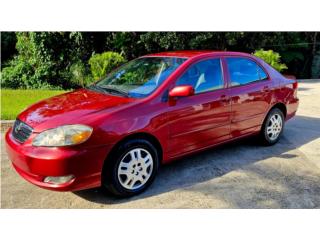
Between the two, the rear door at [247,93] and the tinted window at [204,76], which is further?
the rear door at [247,93]

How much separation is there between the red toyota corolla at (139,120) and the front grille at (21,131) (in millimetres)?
15

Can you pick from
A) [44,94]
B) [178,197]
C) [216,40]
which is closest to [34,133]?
[178,197]

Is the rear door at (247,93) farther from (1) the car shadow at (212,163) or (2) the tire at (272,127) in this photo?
(1) the car shadow at (212,163)

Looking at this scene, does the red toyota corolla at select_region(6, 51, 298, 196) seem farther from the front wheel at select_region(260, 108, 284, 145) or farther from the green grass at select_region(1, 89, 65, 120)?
the green grass at select_region(1, 89, 65, 120)

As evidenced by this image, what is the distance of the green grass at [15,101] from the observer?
21.5 ft

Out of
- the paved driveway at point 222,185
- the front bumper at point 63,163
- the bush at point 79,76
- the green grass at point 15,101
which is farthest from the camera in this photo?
the bush at point 79,76

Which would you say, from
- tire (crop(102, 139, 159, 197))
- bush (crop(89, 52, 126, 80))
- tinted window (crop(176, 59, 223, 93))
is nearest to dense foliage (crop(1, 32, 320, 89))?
A: bush (crop(89, 52, 126, 80))

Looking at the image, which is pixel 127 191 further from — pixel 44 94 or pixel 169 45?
pixel 169 45

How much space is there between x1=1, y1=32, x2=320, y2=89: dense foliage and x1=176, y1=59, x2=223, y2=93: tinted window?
5854 mm

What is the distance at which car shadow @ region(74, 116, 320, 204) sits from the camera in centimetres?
378

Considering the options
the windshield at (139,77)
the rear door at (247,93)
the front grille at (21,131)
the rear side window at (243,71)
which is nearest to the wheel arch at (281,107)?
the rear door at (247,93)

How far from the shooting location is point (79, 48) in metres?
12.2

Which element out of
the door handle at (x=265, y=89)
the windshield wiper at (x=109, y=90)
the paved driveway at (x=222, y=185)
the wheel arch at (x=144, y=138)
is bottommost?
the paved driveway at (x=222, y=185)

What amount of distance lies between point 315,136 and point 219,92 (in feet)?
9.04
